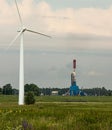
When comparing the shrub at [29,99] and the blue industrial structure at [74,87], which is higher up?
the blue industrial structure at [74,87]

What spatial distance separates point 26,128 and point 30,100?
71426 millimetres

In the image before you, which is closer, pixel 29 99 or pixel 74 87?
pixel 29 99

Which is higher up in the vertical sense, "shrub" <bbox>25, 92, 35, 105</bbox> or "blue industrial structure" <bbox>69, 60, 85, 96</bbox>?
"blue industrial structure" <bbox>69, 60, 85, 96</bbox>

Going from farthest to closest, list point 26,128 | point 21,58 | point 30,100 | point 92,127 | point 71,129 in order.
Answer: point 30,100 → point 21,58 → point 92,127 → point 71,129 → point 26,128

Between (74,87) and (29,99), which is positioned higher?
(74,87)

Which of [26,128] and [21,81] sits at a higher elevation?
[21,81]

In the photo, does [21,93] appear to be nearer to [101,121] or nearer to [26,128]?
[101,121]

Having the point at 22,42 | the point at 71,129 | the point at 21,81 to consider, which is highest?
the point at 22,42

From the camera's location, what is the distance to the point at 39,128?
21.7m

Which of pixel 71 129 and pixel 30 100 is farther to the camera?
pixel 30 100

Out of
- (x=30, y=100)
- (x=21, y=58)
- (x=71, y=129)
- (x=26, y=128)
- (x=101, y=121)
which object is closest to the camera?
(x=26, y=128)

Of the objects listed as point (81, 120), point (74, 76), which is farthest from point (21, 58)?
point (74, 76)

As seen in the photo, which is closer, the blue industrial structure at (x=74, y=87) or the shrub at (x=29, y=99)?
the shrub at (x=29, y=99)

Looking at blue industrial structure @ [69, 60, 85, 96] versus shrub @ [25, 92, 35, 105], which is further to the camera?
blue industrial structure @ [69, 60, 85, 96]
